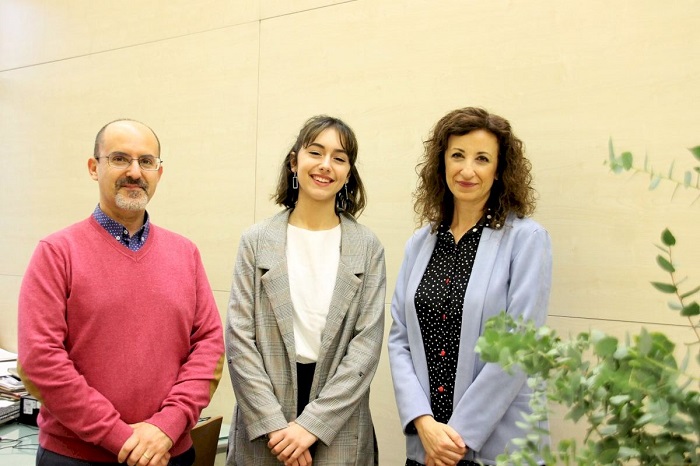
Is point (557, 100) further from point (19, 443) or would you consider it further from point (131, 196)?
point (19, 443)

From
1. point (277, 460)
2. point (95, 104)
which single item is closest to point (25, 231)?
point (95, 104)

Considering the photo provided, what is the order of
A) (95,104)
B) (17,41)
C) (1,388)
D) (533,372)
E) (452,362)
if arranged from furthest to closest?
(17,41), (95,104), (1,388), (452,362), (533,372)

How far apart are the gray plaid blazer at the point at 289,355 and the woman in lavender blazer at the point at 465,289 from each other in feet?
0.43

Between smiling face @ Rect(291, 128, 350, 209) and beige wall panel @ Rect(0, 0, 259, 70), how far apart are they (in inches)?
54.6

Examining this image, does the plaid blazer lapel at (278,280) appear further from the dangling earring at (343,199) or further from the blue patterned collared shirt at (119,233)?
the blue patterned collared shirt at (119,233)

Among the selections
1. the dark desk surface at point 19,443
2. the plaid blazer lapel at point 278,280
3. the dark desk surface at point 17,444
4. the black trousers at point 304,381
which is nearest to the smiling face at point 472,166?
the plaid blazer lapel at point 278,280

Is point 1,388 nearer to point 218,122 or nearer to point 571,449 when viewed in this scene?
point 218,122

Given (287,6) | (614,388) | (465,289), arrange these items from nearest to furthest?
(614,388) → (465,289) → (287,6)

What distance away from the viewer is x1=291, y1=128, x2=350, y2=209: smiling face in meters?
2.43

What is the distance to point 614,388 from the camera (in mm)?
673

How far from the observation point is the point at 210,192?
3682mm

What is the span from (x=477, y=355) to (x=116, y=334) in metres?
1.11

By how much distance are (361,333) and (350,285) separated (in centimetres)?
16

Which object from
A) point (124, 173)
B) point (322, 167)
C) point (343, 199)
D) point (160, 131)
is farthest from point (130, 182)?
point (160, 131)
